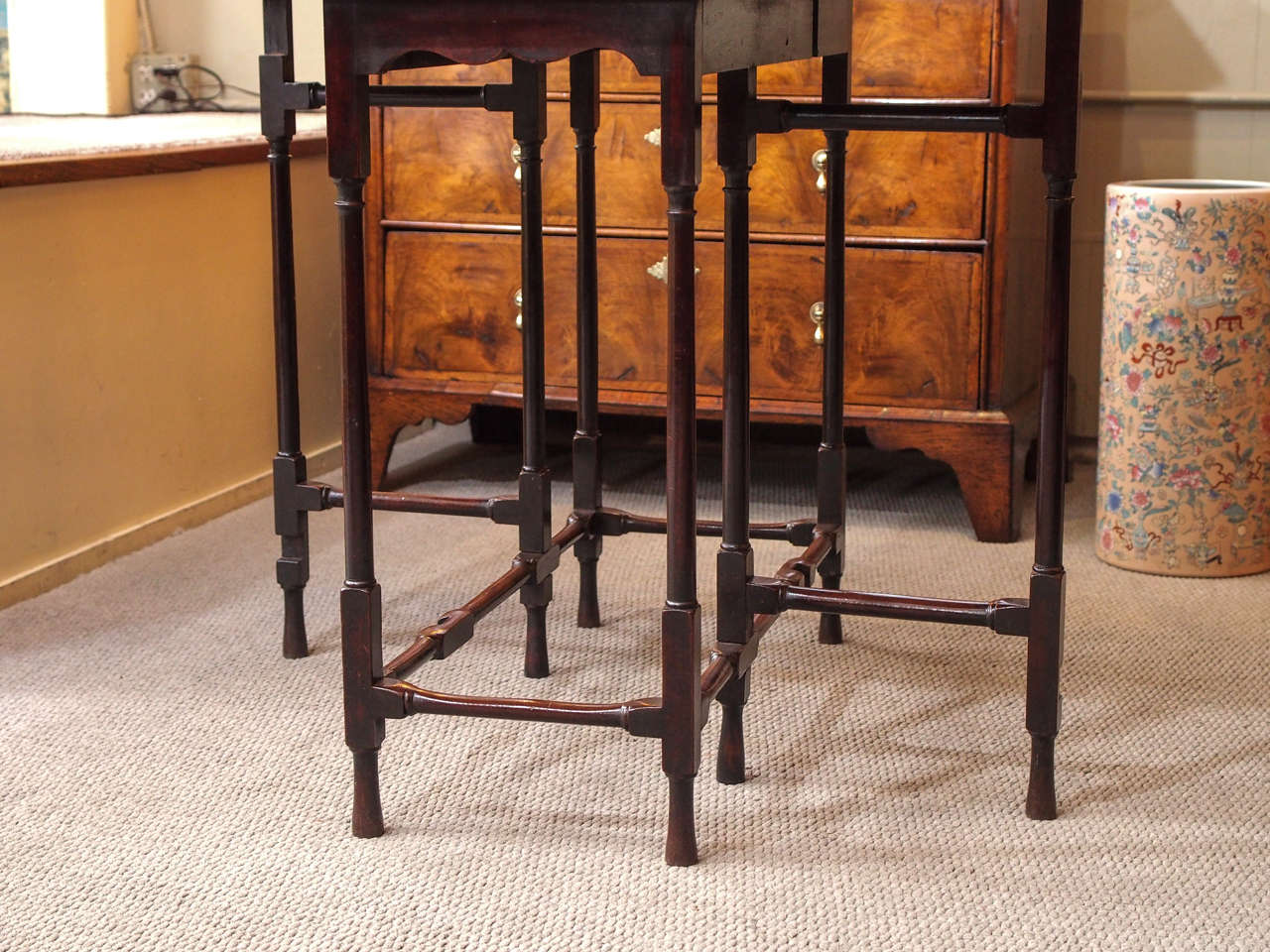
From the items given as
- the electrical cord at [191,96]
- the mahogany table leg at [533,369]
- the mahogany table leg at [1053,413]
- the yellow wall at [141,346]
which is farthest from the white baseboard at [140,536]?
the mahogany table leg at [1053,413]

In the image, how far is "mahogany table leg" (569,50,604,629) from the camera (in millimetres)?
1779

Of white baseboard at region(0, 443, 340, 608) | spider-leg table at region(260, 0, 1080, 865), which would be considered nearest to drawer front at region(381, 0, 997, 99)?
spider-leg table at region(260, 0, 1080, 865)

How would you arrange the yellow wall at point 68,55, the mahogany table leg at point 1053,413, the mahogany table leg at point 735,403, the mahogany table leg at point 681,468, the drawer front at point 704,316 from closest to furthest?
the mahogany table leg at point 681,468, the mahogany table leg at point 1053,413, the mahogany table leg at point 735,403, the drawer front at point 704,316, the yellow wall at point 68,55

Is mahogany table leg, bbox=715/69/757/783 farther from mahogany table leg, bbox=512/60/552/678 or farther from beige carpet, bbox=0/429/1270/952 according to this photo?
mahogany table leg, bbox=512/60/552/678

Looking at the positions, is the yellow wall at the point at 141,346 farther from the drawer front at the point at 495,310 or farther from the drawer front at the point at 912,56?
the drawer front at the point at 912,56

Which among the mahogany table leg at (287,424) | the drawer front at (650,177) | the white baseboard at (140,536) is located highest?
the drawer front at (650,177)

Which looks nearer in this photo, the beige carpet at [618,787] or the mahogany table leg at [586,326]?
the beige carpet at [618,787]

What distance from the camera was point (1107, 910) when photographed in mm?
1301

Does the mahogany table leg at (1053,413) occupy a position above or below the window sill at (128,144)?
below

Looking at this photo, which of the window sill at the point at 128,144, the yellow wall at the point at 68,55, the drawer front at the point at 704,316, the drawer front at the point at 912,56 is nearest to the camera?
the window sill at the point at 128,144

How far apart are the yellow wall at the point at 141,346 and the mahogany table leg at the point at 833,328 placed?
42.5 inches

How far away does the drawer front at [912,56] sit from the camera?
7.54ft

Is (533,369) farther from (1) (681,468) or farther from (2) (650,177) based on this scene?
(2) (650,177)

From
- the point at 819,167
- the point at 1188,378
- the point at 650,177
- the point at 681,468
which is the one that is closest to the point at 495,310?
the point at 650,177
